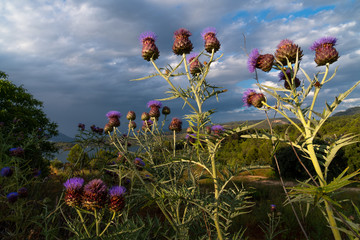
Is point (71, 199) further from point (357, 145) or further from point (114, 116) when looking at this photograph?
point (357, 145)

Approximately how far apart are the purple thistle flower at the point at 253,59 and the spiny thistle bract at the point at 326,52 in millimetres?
522

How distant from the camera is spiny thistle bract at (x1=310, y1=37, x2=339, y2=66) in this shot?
2023mm

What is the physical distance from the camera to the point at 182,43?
9.59 ft

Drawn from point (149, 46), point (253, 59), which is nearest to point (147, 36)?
point (149, 46)

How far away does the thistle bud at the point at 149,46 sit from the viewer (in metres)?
3.03

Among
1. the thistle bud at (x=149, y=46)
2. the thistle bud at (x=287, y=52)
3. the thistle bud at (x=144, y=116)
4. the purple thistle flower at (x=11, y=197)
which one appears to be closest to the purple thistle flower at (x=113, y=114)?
the thistle bud at (x=144, y=116)

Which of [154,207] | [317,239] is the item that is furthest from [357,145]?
[154,207]

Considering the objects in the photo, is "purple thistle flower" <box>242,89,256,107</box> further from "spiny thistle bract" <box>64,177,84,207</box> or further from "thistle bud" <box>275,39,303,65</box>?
"spiny thistle bract" <box>64,177,84,207</box>

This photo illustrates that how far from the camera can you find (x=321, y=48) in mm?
2133

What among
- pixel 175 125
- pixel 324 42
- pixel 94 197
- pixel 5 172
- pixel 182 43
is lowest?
pixel 5 172

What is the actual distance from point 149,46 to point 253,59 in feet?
4.64

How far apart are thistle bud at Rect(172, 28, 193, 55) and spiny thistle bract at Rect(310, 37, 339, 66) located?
4.74 feet

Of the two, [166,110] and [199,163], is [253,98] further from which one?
[166,110]

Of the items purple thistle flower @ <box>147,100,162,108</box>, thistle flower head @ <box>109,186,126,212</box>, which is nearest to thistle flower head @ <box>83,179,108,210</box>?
thistle flower head @ <box>109,186,126,212</box>
